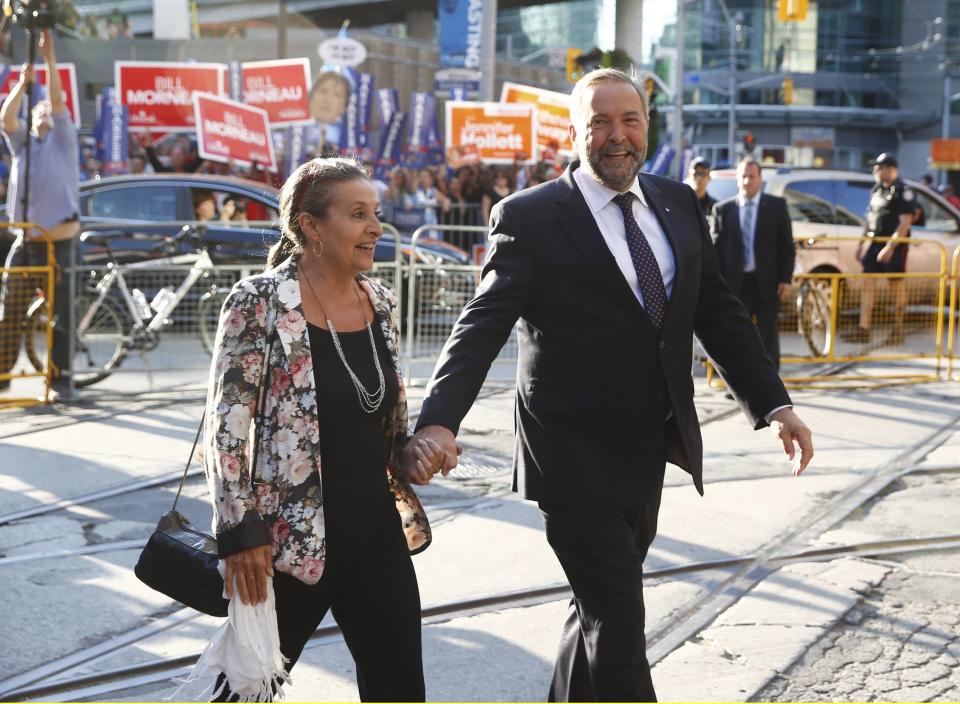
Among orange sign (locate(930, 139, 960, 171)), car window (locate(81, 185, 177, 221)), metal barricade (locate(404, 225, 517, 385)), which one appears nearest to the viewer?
metal barricade (locate(404, 225, 517, 385))

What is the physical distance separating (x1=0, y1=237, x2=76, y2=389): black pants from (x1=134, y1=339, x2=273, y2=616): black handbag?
683cm

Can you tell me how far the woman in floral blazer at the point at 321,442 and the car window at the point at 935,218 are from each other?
45.1 feet

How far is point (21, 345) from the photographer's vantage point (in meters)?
9.60

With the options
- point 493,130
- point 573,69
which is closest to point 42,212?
point 493,130

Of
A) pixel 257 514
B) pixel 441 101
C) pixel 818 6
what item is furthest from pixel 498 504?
pixel 818 6

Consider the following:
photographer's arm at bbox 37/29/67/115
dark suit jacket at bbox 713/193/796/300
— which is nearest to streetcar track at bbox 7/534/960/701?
dark suit jacket at bbox 713/193/796/300

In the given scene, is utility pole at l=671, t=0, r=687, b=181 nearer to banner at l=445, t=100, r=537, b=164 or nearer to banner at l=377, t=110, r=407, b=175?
banner at l=377, t=110, r=407, b=175

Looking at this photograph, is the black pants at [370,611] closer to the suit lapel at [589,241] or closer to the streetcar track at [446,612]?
the suit lapel at [589,241]

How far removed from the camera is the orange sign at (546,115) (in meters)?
18.9

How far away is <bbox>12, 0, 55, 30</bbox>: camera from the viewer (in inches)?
352

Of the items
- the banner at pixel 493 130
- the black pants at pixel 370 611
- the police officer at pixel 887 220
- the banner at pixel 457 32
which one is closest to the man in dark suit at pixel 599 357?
the black pants at pixel 370 611

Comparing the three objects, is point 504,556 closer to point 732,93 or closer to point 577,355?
point 577,355

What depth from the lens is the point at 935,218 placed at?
15.9 metres

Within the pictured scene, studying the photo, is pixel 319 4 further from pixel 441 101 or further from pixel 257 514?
pixel 257 514
